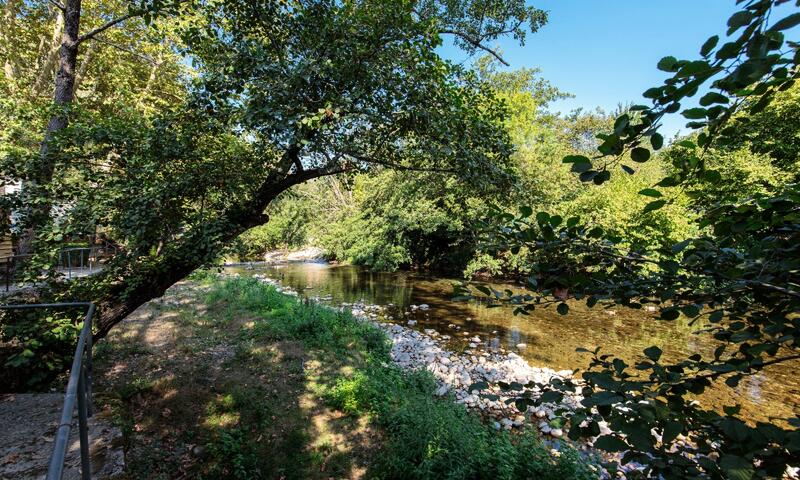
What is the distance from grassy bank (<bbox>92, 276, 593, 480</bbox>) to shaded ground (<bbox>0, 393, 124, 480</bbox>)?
0.64 meters

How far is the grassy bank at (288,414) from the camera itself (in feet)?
14.9

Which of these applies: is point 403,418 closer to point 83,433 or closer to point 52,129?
point 83,433

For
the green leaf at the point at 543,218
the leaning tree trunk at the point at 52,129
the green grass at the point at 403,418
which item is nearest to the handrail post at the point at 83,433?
the green leaf at the point at 543,218

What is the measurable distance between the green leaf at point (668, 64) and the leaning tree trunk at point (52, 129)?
17.6ft

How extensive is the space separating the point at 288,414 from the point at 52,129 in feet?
18.1

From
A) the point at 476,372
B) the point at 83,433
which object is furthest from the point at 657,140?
the point at 476,372

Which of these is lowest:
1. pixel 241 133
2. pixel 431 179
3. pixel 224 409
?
pixel 224 409

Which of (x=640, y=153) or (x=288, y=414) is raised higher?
(x=640, y=153)

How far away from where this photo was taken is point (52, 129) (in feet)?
17.0

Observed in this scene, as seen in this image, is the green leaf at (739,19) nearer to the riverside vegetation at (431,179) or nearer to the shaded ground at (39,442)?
the riverside vegetation at (431,179)

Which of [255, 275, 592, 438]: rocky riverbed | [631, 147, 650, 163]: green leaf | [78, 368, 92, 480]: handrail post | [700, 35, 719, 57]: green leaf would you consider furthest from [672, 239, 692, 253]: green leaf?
[255, 275, 592, 438]: rocky riverbed

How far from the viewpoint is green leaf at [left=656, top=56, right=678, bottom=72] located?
100 cm

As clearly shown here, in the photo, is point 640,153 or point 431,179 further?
point 431,179

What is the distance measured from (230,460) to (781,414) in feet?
31.1
